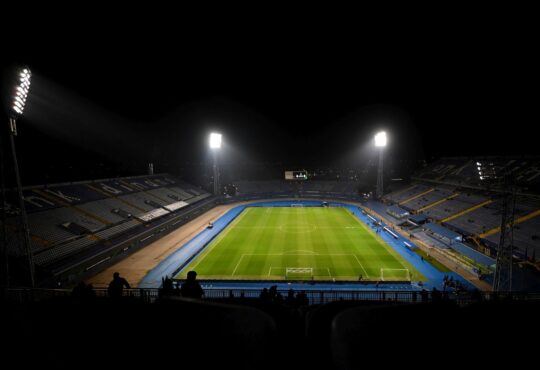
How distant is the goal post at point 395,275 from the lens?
750 inches

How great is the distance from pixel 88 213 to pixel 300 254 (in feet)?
70.4

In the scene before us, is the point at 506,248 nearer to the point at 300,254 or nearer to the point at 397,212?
the point at 300,254

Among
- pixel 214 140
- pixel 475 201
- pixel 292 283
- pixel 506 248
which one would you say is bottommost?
pixel 292 283

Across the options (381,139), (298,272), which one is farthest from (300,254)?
(381,139)

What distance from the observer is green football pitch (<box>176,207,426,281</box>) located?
2000cm

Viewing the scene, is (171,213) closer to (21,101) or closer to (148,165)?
(148,165)

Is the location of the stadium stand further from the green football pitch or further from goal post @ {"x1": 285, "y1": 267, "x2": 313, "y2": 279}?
goal post @ {"x1": 285, "y1": 267, "x2": 313, "y2": 279}

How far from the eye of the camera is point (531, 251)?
1956cm

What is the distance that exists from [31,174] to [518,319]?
45506mm

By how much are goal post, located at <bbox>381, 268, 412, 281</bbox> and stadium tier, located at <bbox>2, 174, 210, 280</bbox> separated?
22.1 m

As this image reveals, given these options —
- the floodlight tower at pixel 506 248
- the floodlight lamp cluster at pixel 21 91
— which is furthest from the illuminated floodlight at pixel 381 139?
the floodlight lamp cluster at pixel 21 91

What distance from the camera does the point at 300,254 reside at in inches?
955

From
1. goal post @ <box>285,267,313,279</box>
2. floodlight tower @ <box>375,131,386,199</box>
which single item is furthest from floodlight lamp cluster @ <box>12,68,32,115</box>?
floodlight tower @ <box>375,131,386,199</box>

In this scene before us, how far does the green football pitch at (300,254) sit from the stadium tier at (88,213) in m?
8.33
